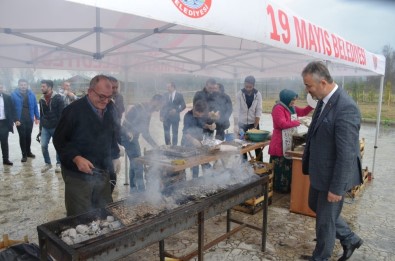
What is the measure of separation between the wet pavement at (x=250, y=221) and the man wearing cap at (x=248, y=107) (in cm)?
166

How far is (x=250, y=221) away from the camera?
4145 millimetres

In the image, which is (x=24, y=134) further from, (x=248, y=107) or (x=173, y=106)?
(x=248, y=107)

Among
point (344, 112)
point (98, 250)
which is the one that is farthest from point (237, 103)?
point (98, 250)

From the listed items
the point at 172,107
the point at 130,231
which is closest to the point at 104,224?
the point at 130,231

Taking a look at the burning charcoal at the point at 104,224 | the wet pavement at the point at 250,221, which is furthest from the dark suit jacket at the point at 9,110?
the burning charcoal at the point at 104,224

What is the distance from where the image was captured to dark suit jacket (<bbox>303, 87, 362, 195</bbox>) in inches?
99.1

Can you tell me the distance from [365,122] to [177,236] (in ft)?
50.1

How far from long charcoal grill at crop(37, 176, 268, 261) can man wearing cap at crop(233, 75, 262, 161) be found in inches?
127

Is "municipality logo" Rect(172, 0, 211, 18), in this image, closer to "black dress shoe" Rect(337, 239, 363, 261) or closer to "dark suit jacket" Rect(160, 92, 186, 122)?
"black dress shoe" Rect(337, 239, 363, 261)

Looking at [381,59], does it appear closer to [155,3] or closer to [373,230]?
[373,230]

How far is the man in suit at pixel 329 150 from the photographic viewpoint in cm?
253

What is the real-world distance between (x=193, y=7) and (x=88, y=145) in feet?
5.10

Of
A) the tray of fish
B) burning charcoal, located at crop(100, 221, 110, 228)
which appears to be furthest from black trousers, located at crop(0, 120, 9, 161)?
burning charcoal, located at crop(100, 221, 110, 228)

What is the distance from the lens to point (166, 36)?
4379mm
